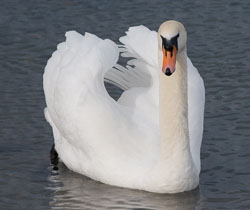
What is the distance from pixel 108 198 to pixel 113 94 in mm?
2594

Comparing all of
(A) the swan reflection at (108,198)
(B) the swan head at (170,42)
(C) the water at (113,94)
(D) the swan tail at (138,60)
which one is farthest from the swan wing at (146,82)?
(B) the swan head at (170,42)

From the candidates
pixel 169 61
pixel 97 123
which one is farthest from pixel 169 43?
pixel 97 123

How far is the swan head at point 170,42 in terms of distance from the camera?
7720 millimetres

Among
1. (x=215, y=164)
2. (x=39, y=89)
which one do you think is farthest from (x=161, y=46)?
(x=39, y=89)

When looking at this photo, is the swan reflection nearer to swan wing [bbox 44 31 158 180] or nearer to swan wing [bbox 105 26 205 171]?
swan wing [bbox 44 31 158 180]

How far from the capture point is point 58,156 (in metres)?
9.33

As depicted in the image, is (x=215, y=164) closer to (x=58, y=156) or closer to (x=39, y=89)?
(x=58, y=156)

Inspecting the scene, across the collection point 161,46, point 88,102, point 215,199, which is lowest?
point 215,199

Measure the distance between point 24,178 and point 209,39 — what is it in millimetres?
4222

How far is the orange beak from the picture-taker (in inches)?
301

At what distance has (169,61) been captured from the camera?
7730 millimetres

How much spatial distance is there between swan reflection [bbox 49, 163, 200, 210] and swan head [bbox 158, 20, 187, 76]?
4.07 ft

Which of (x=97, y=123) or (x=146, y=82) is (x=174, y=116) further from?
(x=146, y=82)

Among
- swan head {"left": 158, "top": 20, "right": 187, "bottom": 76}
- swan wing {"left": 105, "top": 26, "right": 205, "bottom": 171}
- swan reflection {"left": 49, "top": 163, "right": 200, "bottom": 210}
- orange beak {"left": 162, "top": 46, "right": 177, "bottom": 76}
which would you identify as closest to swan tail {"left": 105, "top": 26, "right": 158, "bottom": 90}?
swan wing {"left": 105, "top": 26, "right": 205, "bottom": 171}
